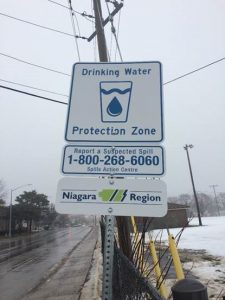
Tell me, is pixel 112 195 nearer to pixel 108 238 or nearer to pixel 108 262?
pixel 108 238

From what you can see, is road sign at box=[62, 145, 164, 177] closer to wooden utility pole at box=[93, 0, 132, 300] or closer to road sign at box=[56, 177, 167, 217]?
road sign at box=[56, 177, 167, 217]

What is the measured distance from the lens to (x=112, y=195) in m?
2.18

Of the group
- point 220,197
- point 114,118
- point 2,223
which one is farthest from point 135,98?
point 220,197

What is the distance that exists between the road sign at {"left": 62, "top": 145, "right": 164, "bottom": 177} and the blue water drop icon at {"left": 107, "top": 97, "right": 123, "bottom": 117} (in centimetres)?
24

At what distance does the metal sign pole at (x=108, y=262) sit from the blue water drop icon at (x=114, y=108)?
693 millimetres

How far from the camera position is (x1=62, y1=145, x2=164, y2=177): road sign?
7.45 ft

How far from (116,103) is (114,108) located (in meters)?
0.04

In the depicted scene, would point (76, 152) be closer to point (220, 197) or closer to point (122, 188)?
point (122, 188)

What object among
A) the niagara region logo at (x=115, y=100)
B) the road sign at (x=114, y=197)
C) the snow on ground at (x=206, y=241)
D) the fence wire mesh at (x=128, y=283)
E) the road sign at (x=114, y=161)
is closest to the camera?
the road sign at (x=114, y=197)

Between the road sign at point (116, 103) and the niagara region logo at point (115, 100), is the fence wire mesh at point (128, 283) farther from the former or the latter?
the niagara region logo at point (115, 100)

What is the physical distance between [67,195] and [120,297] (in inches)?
67.4

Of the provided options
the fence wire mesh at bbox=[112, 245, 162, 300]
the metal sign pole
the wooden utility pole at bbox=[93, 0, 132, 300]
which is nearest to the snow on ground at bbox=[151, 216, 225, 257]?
the wooden utility pole at bbox=[93, 0, 132, 300]

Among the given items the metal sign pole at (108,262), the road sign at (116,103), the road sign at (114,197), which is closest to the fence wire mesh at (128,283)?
the metal sign pole at (108,262)

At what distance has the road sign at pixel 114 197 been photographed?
7.03 ft
